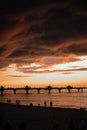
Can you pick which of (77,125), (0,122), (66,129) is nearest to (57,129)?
(66,129)

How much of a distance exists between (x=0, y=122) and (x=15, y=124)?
2.68 m

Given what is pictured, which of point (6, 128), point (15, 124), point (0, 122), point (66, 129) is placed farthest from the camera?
point (15, 124)

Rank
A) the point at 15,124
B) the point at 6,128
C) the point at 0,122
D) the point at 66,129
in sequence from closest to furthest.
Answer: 1. the point at 6,128
2. the point at 66,129
3. the point at 0,122
4. the point at 15,124

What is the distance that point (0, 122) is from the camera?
107 ft

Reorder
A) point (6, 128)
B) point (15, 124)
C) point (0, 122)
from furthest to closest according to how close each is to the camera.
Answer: point (15, 124) → point (0, 122) → point (6, 128)

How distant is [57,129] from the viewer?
100ft

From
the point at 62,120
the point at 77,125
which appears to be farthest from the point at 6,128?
the point at 62,120

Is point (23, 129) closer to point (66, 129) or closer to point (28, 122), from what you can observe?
point (66, 129)

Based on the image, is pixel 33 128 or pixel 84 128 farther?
pixel 33 128

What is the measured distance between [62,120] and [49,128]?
579 cm

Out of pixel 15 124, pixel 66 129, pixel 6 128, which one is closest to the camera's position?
pixel 6 128

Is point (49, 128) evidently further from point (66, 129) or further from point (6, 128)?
point (6, 128)

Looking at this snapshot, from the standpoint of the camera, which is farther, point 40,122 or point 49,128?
point 40,122

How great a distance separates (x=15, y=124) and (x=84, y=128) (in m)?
9.12
